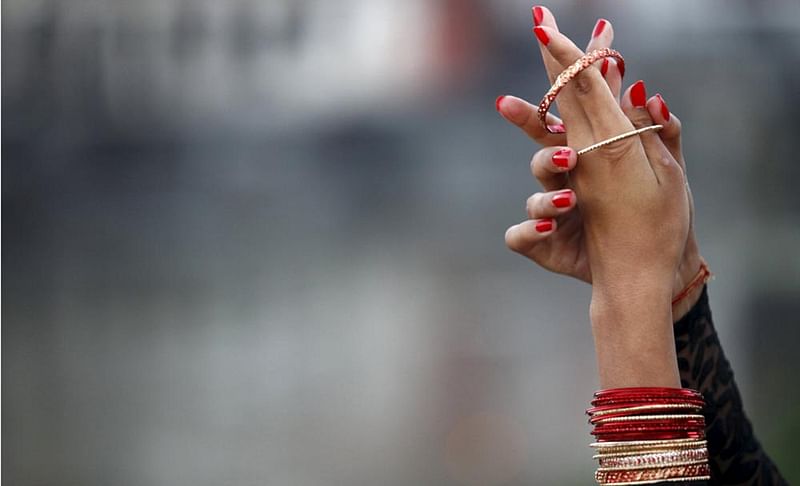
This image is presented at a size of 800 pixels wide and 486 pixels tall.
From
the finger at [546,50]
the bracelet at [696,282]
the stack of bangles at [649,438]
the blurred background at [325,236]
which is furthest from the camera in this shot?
the blurred background at [325,236]

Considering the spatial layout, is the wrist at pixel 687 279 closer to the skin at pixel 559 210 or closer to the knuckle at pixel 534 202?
the skin at pixel 559 210

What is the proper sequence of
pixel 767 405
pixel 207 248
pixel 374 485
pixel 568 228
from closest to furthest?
pixel 568 228 → pixel 767 405 → pixel 374 485 → pixel 207 248

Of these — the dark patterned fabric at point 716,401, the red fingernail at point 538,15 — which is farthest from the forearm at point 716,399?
the red fingernail at point 538,15

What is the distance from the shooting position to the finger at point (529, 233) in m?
1.14

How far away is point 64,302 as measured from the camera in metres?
7.62

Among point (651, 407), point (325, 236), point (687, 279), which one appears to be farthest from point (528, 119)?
point (325, 236)

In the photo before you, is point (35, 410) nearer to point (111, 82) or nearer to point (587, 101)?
point (111, 82)

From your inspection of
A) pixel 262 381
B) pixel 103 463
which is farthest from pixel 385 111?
pixel 103 463

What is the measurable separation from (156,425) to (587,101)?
661 cm

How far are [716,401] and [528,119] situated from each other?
0.42 meters

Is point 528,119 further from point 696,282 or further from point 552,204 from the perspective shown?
point 696,282

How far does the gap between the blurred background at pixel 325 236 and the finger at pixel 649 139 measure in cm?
579

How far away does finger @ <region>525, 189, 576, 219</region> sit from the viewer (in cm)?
109

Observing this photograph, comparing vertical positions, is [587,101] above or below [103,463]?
above
